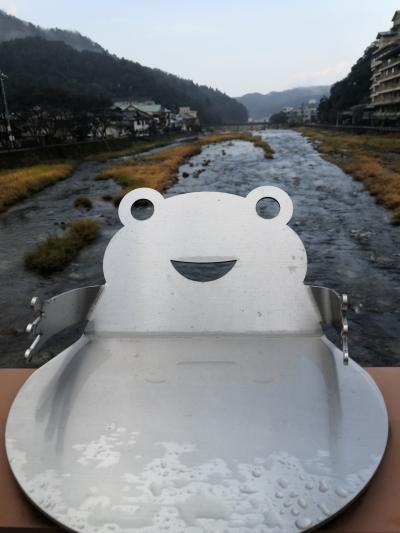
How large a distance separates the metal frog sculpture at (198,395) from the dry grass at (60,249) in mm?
5351

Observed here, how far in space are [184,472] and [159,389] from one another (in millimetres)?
368

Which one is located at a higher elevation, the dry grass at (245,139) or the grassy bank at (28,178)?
the grassy bank at (28,178)

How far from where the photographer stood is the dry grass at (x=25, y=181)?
509 inches

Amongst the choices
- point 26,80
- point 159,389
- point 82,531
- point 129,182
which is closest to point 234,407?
point 159,389

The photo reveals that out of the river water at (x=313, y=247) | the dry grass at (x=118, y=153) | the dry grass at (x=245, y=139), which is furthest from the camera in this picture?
the dry grass at (x=245, y=139)

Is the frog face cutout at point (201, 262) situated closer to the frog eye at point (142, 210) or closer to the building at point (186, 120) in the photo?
the frog eye at point (142, 210)

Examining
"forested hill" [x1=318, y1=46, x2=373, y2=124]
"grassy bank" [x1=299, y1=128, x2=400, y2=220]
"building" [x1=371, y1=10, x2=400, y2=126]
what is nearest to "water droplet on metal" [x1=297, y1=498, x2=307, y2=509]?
"grassy bank" [x1=299, y1=128, x2=400, y2=220]

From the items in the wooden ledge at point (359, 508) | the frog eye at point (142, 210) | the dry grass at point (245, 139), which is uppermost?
the wooden ledge at point (359, 508)

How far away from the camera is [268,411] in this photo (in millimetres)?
A: 1396

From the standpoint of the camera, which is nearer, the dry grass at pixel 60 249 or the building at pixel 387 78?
the dry grass at pixel 60 249

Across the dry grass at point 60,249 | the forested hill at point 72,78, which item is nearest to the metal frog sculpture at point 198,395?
the dry grass at point 60,249

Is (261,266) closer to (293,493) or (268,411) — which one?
(268,411)

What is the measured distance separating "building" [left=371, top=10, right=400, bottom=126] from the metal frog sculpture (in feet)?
123

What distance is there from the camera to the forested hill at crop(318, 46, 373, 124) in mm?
52062
